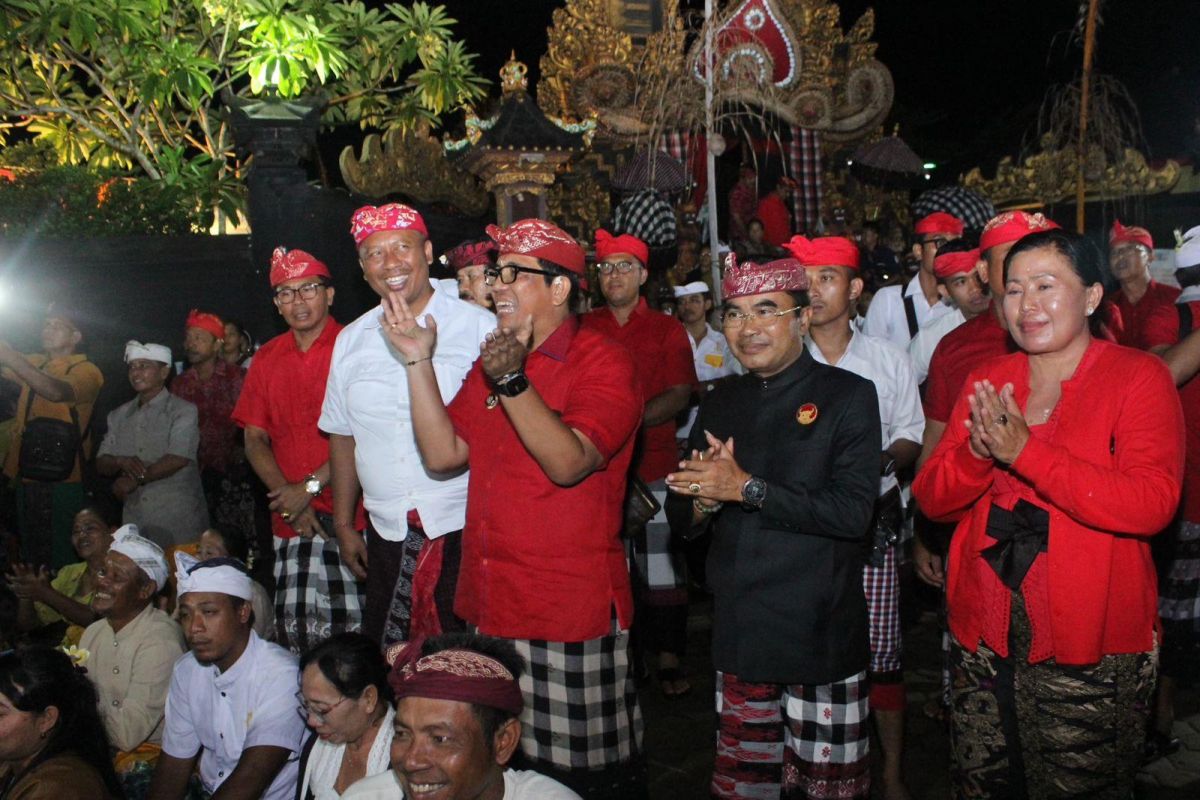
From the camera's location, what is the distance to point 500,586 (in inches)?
135

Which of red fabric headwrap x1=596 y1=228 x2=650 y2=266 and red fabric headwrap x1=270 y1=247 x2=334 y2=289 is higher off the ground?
red fabric headwrap x1=596 y1=228 x2=650 y2=266

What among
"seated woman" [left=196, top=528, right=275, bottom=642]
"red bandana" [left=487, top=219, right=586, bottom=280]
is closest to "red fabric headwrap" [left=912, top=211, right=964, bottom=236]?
"red bandana" [left=487, top=219, right=586, bottom=280]

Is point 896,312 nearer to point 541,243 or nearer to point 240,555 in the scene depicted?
point 541,243

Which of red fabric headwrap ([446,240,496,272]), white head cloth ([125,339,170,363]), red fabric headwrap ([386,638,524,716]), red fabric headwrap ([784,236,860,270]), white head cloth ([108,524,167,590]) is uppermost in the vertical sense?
red fabric headwrap ([446,240,496,272])

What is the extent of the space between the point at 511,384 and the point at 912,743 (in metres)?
2.95

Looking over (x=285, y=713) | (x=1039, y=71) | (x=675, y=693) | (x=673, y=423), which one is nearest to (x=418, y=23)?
(x=673, y=423)

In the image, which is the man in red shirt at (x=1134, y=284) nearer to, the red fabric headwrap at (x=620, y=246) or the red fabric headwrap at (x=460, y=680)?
the red fabric headwrap at (x=620, y=246)

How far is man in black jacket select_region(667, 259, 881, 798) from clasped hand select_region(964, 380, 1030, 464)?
503 mm

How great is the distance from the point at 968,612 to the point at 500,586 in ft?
4.51

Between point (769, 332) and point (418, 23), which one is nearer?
point (769, 332)

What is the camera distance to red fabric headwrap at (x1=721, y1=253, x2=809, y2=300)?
3375 mm

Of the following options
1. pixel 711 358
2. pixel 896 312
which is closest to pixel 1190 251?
pixel 896 312

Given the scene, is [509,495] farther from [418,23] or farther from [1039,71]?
[1039,71]

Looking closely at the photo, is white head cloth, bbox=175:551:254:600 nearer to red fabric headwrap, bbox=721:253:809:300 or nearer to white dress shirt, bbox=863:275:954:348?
red fabric headwrap, bbox=721:253:809:300
